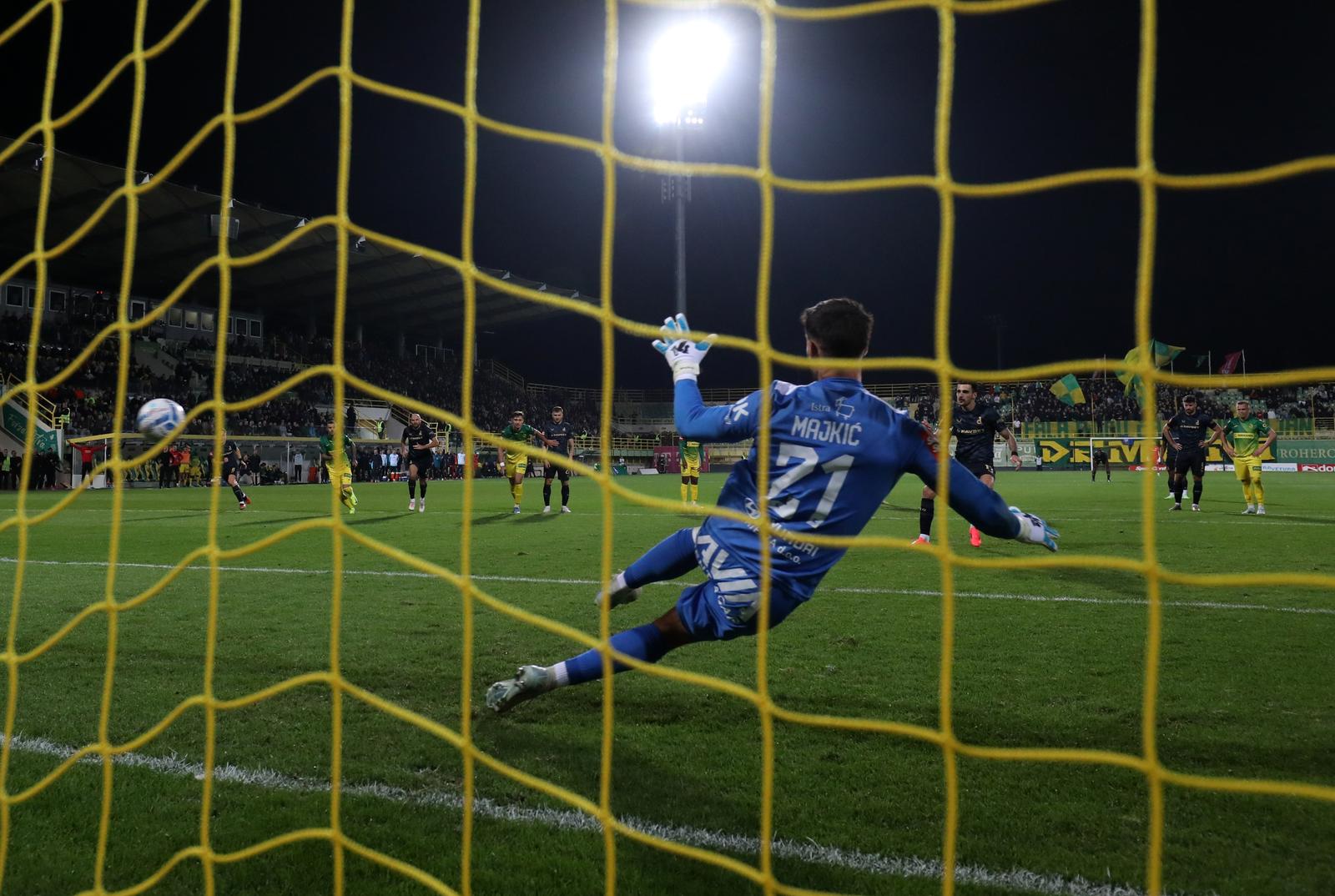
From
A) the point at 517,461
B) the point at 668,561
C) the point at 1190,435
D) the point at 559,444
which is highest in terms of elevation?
the point at 1190,435

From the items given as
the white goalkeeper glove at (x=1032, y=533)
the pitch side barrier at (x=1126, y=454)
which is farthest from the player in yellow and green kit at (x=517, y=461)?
the pitch side barrier at (x=1126, y=454)

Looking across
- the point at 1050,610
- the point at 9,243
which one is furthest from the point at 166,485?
the point at 1050,610

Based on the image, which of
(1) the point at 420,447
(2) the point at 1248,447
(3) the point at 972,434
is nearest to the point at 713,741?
(3) the point at 972,434

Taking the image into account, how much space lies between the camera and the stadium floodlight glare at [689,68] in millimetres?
16766

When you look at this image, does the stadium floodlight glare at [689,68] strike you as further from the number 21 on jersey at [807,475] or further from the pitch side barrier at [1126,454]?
the pitch side barrier at [1126,454]

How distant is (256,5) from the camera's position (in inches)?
771

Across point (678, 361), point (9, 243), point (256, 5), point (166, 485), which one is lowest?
point (166, 485)

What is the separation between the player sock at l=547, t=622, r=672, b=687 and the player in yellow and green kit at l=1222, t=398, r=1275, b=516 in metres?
12.9

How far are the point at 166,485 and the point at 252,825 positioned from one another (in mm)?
26240

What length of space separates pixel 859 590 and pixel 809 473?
145 inches

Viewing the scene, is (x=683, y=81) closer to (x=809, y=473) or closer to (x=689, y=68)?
(x=689, y=68)

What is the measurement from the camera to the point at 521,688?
122 inches

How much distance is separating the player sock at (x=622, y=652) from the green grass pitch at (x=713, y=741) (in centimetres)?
25

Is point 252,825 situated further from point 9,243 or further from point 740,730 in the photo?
point 9,243
